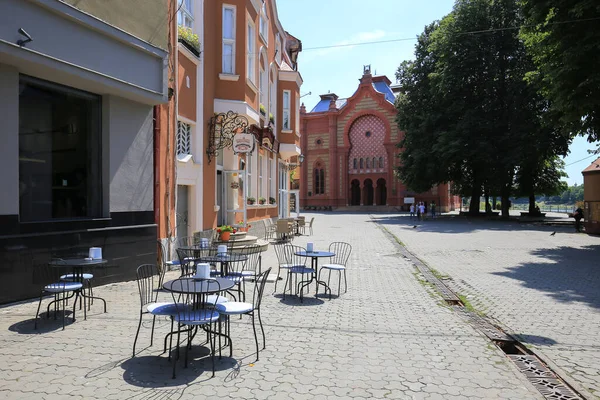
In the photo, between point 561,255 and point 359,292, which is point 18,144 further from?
point 561,255

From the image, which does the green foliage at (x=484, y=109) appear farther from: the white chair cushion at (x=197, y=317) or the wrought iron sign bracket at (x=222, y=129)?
the white chair cushion at (x=197, y=317)

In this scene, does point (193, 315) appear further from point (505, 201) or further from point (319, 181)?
point (319, 181)

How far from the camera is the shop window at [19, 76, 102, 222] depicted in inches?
284

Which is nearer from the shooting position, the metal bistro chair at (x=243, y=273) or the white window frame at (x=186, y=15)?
the metal bistro chair at (x=243, y=273)

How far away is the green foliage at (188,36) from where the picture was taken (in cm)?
1106

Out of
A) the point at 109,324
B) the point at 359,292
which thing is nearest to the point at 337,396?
the point at 109,324

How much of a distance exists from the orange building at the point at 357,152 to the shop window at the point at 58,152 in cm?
4744

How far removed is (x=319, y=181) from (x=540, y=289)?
50587 millimetres

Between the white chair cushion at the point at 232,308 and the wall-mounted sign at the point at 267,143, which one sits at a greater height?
the wall-mounted sign at the point at 267,143

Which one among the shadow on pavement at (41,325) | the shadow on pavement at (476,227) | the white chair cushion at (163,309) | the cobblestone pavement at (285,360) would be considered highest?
the white chair cushion at (163,309)

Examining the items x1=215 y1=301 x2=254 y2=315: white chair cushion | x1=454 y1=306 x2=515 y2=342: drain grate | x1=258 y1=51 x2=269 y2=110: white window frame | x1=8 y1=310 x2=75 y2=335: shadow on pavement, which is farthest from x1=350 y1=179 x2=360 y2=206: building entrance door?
x1=215 y1=301 x2=254 y2=315: white chair cushion

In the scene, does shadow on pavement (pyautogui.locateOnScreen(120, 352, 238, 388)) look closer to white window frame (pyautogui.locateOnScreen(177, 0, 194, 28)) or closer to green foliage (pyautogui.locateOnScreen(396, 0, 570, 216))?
white window frame (pyautogui.locateOnScreen(177, 0, 194, 28))

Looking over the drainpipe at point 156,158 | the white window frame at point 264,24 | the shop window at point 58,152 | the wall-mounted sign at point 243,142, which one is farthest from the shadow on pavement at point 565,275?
the white window frame at point 264,24

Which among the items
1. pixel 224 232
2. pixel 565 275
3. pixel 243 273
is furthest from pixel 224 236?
pixel 565 275
